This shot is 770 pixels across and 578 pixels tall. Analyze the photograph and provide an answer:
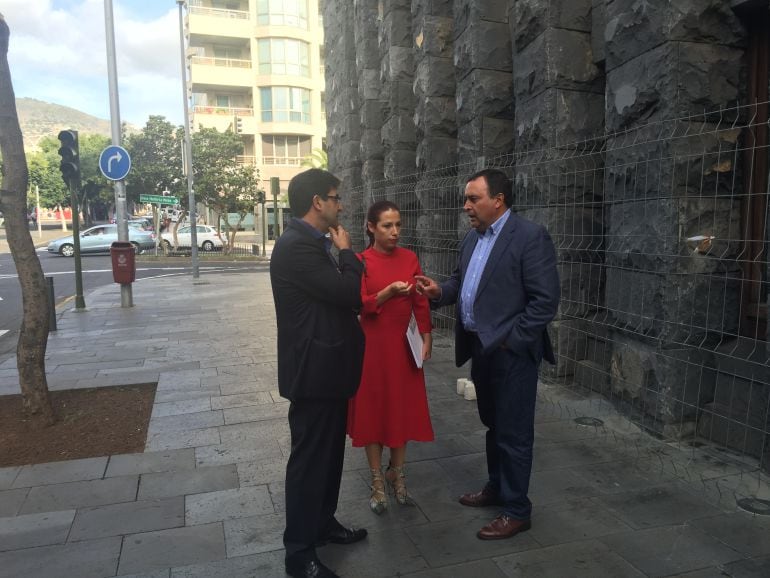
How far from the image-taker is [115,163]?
11.1 metres

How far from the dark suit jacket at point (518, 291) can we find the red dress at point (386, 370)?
1.63ft

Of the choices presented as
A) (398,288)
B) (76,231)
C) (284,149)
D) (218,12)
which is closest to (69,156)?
(76,231)

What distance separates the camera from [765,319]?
13.3ft

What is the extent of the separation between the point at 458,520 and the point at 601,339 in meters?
2.76

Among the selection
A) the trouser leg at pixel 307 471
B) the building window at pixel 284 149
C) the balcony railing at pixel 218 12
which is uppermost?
the balcony railing at pixel 218 12

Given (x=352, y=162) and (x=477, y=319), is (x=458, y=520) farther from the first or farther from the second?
(x=352, y=162)

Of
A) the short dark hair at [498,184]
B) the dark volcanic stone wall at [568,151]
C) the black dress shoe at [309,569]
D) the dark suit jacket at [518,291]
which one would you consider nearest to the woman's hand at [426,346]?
the dark suit jacket at [518,291]

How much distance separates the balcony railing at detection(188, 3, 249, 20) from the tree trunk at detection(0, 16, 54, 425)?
1665 inches

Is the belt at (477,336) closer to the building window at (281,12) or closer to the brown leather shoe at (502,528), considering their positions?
the brown leather shoe at (502,528)

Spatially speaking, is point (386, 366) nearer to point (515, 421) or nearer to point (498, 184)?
point (515, 421)

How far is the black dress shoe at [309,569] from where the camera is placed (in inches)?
109

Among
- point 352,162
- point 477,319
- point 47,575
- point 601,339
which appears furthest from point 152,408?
point 352,162

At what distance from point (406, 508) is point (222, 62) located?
4549 cm

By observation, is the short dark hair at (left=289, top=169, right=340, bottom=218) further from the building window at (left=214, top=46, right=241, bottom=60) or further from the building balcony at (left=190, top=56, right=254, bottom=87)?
the building window at (left=214, top=46, right=241, bottom=60)
